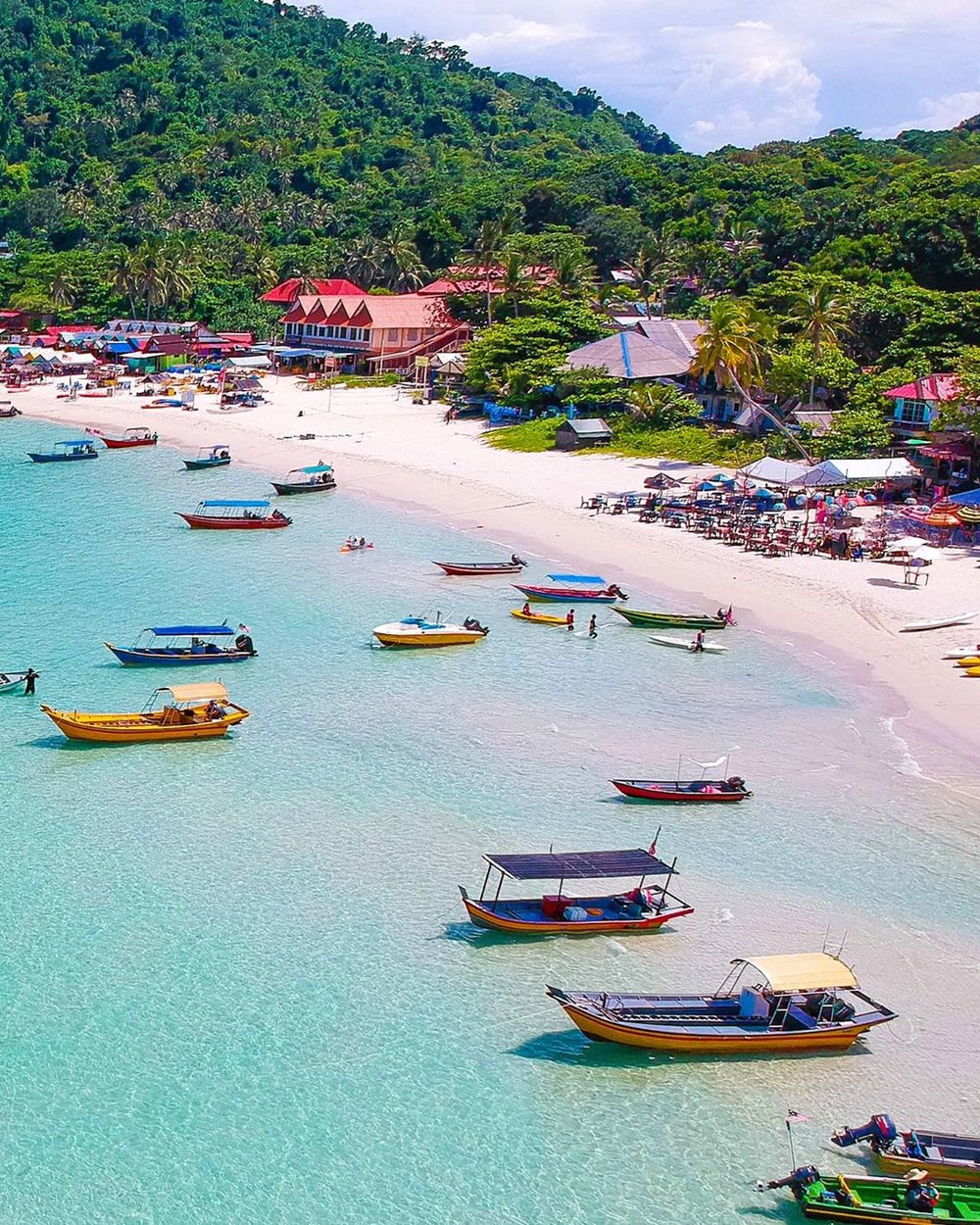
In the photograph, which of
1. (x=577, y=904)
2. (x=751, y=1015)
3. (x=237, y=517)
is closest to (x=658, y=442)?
(x=237, y=517)

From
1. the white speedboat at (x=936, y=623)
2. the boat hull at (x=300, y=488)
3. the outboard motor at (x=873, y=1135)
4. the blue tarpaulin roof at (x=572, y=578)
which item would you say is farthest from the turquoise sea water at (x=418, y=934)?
the boat hull at (x=300, y=488)

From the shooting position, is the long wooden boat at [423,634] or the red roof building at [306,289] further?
the red roof building at [306,289]

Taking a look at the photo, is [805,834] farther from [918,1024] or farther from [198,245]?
[198,245]

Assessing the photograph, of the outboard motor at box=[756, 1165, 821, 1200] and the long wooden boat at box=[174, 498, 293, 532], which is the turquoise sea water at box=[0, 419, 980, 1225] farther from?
the long wooden boat at box=[174, 498, 293, 532]

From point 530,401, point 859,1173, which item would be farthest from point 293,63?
point 859,1173

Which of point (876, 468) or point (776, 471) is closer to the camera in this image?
point (876, 468)

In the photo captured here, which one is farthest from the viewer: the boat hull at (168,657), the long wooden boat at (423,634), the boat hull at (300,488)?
the boat hull at (300,488)

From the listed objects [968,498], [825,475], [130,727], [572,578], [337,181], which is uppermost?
[337,181]

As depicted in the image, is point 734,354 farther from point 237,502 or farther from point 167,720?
point 167,720

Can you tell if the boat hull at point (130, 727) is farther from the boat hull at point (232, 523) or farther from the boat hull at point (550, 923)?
the boat hull at point (232, 523)
